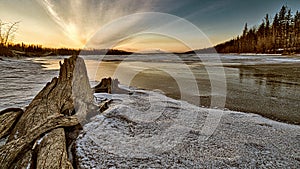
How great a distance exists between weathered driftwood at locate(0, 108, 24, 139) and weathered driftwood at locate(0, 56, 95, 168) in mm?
113

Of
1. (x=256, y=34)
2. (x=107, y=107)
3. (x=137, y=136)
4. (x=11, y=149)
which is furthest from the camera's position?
(x=256, y=34)

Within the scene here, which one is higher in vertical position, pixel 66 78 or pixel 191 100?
pixel 66 78

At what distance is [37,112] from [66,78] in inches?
35.6

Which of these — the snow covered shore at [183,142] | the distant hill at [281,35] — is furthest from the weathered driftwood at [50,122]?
the distant hill at [281,35]

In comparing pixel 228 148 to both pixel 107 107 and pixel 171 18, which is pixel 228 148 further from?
pixel 171 18

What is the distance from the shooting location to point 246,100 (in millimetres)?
4844

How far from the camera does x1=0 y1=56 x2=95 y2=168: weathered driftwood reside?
1.79 meters

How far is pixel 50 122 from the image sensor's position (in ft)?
7.55

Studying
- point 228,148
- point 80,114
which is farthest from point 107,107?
point 228,148

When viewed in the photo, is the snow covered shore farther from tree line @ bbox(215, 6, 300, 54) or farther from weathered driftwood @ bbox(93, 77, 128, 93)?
tree line @ bbox(215, 6, 300, 54)

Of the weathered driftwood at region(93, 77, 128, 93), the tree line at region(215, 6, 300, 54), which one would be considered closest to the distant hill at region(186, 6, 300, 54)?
the tree line at region(215, 6, 300, 54)

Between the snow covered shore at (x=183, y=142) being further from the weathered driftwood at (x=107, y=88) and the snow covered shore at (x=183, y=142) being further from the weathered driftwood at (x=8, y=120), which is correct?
the weathered driftwood at (x=107, y=88)

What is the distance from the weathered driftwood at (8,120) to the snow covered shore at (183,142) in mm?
1014

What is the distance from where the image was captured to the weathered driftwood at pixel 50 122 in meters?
1.79
